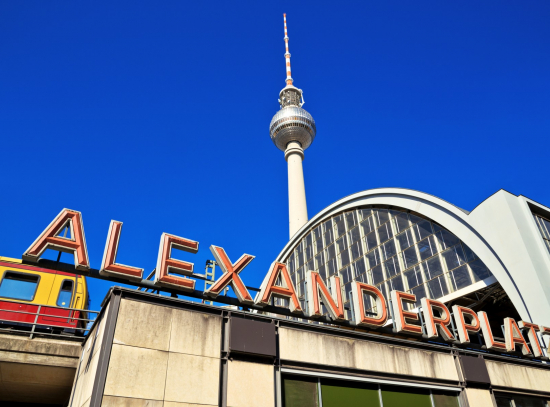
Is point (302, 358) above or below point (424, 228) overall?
below

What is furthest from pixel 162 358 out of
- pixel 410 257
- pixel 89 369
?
pixel 410 257

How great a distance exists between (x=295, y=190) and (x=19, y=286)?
59.6 m

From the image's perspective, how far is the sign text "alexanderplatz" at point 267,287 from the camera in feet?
50.8

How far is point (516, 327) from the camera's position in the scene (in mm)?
22406

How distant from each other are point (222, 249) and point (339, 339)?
589 centimetres

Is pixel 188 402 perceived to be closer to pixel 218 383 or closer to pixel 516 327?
pixel 218 383

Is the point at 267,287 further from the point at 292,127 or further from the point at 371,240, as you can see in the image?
the point at 292,127

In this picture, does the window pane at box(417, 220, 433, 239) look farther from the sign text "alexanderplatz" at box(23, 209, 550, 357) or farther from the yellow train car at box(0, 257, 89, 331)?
the yellow train car at box(0, 257, 89, 331)

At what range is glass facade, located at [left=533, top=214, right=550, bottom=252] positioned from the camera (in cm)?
2959

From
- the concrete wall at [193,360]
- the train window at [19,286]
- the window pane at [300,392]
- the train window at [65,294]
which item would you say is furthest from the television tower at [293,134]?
the window pane at [300,392]

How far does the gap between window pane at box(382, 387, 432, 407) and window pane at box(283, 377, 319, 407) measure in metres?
2.82

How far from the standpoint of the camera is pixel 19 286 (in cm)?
1992

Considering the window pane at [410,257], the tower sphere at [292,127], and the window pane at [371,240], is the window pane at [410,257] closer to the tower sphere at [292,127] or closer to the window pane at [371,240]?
the window pane at [371,240]

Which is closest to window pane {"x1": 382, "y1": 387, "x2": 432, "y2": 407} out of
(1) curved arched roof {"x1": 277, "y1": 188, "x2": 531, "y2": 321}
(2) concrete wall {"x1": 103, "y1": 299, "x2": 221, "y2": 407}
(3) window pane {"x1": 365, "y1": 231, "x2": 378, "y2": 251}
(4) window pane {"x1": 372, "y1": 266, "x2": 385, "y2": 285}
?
(2) concrete wall {"x1": 103, "y1": 299, "x2": 221, "y2": 407}
